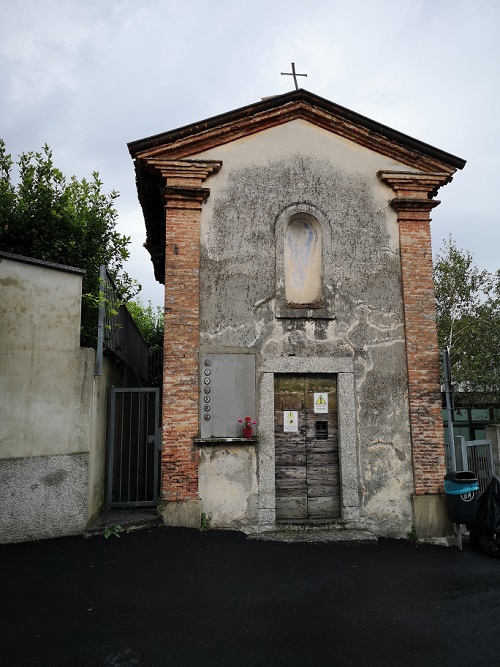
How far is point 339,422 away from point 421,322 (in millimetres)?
2202

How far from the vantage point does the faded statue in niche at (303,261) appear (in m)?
8.09

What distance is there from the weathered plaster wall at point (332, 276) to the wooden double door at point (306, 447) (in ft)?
1.43

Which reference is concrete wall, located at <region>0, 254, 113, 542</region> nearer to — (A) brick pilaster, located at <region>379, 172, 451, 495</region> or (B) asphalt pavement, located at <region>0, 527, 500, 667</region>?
(B) asphalt pavement, located at <region>0, 527, 500, 667</region>

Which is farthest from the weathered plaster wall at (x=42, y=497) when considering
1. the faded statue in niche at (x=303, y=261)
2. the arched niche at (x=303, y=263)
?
the faded statue in niche at (x=303, y=261)

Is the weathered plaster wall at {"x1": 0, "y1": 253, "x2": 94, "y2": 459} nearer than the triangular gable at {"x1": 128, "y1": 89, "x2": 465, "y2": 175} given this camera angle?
Yes

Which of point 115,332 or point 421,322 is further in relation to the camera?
point 115,332

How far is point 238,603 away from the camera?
4.82m

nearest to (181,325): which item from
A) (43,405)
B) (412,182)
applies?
(43,405)

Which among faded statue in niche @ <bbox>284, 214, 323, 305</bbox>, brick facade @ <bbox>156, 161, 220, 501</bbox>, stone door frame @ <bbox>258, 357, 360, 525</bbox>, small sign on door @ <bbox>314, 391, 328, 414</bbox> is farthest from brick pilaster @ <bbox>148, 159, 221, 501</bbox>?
small sign on door @ <bbox>314, 391, 328, 414</bbox>

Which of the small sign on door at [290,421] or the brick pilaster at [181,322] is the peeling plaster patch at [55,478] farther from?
the small sign on door at [290,421]

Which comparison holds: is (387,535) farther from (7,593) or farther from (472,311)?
(472,311)

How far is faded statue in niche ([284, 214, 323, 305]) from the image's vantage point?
26.5 ft

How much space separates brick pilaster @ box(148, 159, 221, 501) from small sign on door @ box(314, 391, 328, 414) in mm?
1943

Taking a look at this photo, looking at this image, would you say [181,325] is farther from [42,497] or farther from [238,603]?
[238,603]
